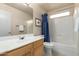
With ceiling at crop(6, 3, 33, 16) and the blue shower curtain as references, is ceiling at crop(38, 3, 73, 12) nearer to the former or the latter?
the blue shower curtain

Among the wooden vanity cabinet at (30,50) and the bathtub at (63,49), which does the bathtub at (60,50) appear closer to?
the bathtub at (63,49)

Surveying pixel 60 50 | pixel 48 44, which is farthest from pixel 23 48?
pixel 60 50

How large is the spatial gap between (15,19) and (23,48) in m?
0.53

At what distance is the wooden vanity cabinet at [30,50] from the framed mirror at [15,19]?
0.27 metres

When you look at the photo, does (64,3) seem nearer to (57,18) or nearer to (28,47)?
(57,18)

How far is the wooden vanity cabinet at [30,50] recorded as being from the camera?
3.74 ft

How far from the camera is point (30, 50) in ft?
4.55

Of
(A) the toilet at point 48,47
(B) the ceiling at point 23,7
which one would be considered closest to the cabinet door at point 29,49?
(A) the toilet at point 48,47

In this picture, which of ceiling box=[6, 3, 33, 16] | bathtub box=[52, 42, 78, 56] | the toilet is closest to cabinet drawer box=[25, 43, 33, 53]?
the toilet

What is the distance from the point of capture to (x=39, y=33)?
152 centimetres

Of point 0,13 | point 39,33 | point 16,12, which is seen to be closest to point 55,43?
point 39,33

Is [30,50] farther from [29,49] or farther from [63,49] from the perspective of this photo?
[63,49]

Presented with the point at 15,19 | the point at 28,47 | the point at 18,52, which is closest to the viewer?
the point at 18,52

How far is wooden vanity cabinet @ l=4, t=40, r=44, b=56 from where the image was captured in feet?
3.74
